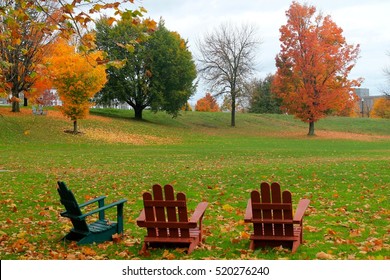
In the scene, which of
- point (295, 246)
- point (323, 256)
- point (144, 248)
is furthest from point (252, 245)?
point (144, 248)

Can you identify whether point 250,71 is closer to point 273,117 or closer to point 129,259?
point 273,117

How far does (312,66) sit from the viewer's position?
5359 centimetres

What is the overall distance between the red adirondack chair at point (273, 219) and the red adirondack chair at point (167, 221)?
2.82 ft

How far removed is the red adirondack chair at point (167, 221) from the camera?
7.60m

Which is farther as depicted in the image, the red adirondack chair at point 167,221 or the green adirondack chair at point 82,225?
the green adirondack chair at point 82,225

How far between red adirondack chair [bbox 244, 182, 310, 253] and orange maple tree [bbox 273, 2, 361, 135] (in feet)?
153

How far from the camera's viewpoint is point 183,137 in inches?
1999

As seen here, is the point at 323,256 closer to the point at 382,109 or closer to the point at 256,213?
the point at 256,213

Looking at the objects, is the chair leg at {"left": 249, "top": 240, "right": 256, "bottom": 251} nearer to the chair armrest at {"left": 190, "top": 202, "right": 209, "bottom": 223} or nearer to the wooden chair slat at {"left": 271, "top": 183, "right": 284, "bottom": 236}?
the wooden chair slat at {"left": 271, "top": 183, "right": 284, "bottom": 236}

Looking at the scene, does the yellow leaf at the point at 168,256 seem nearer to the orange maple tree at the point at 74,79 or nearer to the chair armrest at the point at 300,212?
the chair armrest at the point at 300,212

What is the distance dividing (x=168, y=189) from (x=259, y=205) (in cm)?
129

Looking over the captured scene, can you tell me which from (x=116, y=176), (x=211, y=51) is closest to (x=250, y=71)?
(x=211, y=51)

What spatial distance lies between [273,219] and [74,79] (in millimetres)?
35590

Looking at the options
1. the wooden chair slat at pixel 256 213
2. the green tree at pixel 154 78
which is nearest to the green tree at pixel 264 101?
the green tree at pixel 154 78
